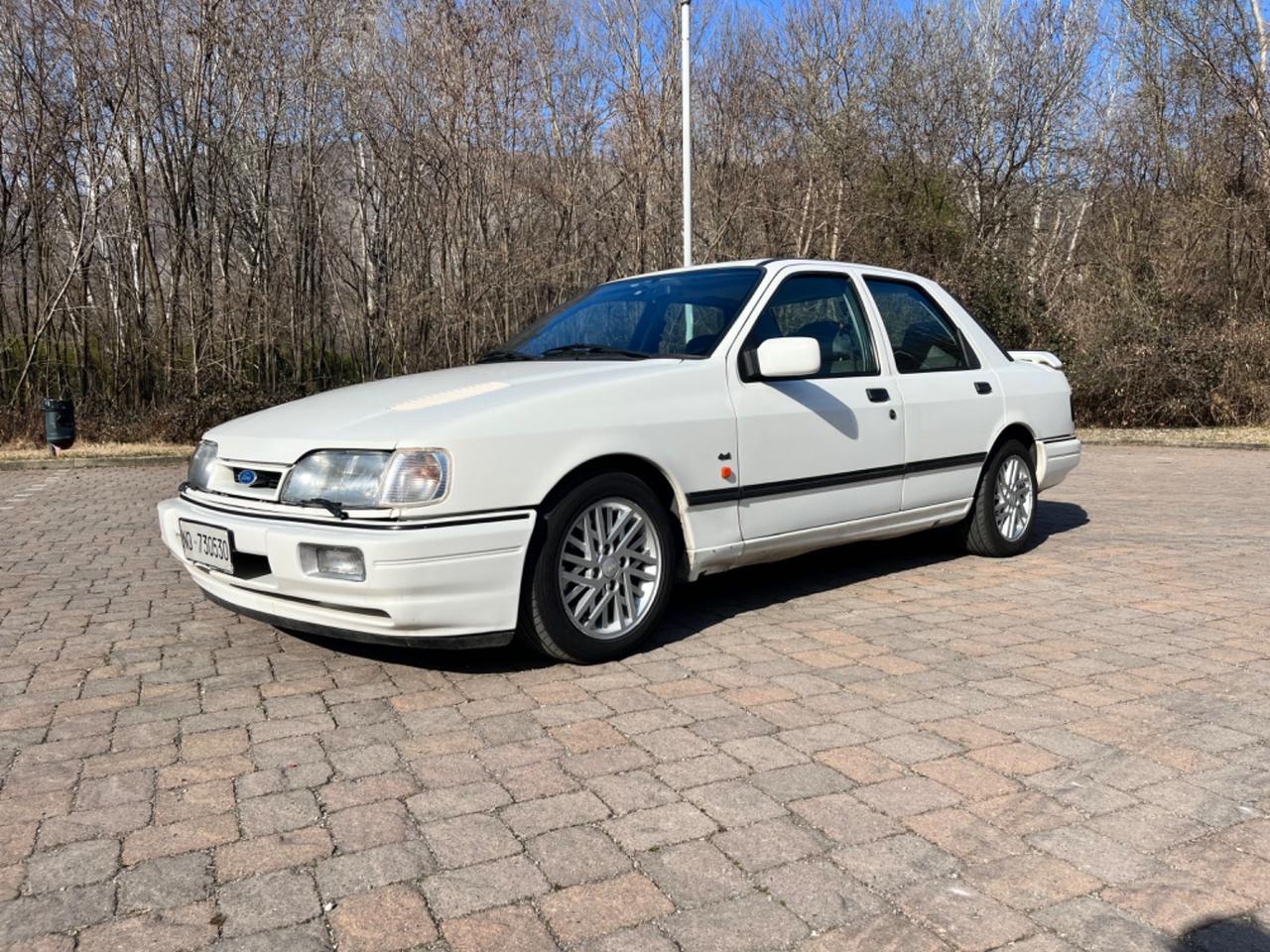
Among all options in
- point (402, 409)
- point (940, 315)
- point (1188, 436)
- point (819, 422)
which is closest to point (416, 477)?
point (402, 409)

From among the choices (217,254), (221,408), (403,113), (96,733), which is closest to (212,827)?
(96,733)

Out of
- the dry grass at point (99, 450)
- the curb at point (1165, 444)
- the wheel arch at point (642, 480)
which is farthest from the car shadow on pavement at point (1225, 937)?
the dry grass at point (99, 450)

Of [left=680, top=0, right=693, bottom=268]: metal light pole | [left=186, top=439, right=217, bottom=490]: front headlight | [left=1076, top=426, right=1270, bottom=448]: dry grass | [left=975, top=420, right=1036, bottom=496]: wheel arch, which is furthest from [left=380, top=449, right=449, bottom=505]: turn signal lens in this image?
[left=1076, top=426, right=1270, bottom=448]: dry grass

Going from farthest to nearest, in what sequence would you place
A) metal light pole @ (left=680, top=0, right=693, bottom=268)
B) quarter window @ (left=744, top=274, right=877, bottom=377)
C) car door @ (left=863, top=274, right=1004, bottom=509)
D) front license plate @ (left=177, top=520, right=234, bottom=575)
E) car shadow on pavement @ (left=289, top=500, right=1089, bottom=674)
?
metal light pole @ (left=680, top=0, right=693, bottom=268) → car door @ (left=863, top=274, right=1004, bottom=509) → quarter window @ (left=744, top=274, right=877, bottom=377) → car shadow on pavement @ (left=289, top=500, right=1089, bottom=674) → front license plate @ (left=177, top=520, right=234, bottom=575)

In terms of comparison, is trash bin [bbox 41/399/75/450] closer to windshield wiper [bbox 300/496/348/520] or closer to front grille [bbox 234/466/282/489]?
front grille [bbox 234/466/282/489]

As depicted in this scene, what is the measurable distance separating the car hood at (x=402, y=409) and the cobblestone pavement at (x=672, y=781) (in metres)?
0.94

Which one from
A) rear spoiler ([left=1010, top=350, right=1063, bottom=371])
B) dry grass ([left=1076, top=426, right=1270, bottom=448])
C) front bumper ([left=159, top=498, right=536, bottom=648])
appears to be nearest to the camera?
front bumper ([left=159, top=498, right=536, bottom=648])

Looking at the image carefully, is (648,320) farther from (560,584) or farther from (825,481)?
(560,584)

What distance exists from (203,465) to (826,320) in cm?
305

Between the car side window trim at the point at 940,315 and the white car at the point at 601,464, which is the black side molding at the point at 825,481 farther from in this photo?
the car side window trim at the point at 940,315

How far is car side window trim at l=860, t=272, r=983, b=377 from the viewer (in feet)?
17.7

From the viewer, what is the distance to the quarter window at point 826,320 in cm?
489

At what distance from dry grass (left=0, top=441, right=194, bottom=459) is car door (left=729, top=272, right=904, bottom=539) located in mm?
10928

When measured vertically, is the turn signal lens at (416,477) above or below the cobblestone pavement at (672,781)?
above
